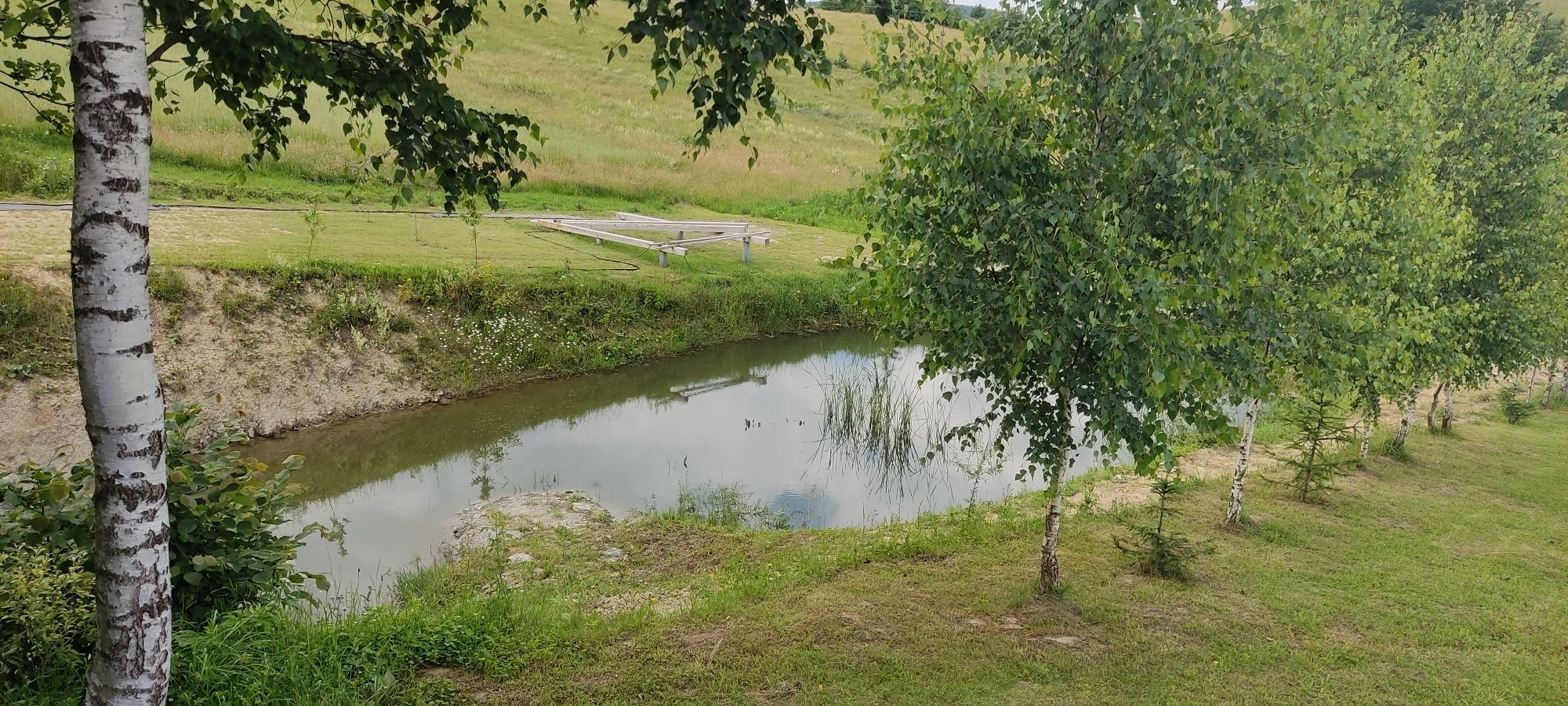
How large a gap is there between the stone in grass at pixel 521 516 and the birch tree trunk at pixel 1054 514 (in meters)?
5.14

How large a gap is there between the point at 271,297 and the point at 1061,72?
496 inches

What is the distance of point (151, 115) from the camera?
9.41ft

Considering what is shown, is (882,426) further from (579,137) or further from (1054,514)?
(579,137)

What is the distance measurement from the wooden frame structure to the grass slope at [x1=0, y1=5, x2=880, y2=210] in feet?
7.42

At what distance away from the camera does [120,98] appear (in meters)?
2.80

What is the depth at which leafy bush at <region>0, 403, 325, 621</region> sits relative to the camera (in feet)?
14.4

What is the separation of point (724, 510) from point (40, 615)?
7.48 meters

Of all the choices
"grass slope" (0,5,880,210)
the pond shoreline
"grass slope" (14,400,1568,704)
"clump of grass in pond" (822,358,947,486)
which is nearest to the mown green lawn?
the pond shoreline

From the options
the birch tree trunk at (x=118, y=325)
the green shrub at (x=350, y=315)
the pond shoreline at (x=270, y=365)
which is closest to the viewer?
→ the birch tree trunk at (x=118, y=325)

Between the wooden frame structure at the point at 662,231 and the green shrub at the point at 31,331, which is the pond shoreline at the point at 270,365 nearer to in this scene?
the green shrub at the point at 31,331

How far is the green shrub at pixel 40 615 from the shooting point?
3916 mm

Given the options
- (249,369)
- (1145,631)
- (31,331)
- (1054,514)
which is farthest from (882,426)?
(31,331)

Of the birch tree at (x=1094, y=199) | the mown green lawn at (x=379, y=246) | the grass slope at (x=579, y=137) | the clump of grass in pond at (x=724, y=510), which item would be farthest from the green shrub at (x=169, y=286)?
the birch tree at (x=1094, y=199)

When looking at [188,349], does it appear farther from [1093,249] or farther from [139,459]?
[1093,249]
